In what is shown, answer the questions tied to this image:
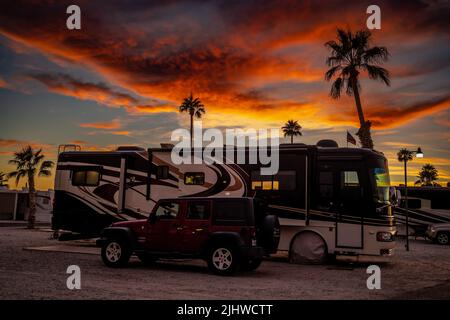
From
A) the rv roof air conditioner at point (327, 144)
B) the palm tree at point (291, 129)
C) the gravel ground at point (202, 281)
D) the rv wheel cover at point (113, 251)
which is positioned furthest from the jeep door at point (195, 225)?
the palm tree at point (291, 129)

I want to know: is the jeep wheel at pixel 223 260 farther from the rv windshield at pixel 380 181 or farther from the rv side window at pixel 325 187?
the rv windshield at pixel 380 181

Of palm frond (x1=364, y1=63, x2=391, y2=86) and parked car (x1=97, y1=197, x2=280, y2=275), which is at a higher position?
palm frond (x1=364, y1=63, x2=391, y2=86)

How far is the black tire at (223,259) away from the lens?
11703mm

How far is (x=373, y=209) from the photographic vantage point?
47.0 feet

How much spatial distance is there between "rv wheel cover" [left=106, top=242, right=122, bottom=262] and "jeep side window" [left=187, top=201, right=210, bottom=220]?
2.27 metres

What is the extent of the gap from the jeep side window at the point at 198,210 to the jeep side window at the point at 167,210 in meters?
0.37

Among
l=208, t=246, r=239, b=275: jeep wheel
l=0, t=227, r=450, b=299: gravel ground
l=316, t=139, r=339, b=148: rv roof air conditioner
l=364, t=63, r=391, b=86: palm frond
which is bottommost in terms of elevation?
l=0, t=227, r=450, b=299: gravel ground

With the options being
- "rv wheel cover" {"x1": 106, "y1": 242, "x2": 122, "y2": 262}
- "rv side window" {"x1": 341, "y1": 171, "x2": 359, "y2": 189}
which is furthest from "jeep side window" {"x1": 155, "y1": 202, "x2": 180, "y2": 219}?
"rv side window" {"x1": 341, "y1": 171, "x2": 359, "y2": 189}

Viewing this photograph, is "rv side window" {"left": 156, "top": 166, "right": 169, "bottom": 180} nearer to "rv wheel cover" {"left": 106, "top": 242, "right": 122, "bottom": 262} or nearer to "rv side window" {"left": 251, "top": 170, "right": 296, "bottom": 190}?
"rv side window" {"left": 251, "top": 170, "right": 296, "bottom": 190}

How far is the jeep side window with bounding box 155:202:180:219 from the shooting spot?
1279 centimetres

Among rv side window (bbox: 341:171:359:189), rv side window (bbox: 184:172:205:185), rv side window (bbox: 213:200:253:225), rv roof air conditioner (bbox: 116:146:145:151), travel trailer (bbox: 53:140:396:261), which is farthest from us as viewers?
rv roof air conditioner (bbox: 116:146:145:151)

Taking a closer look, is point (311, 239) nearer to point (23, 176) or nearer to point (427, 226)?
point (427, 226)

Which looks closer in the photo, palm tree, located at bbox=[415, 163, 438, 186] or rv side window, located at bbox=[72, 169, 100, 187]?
rv side window, located at bbox=[72, 169, 100, 187]
